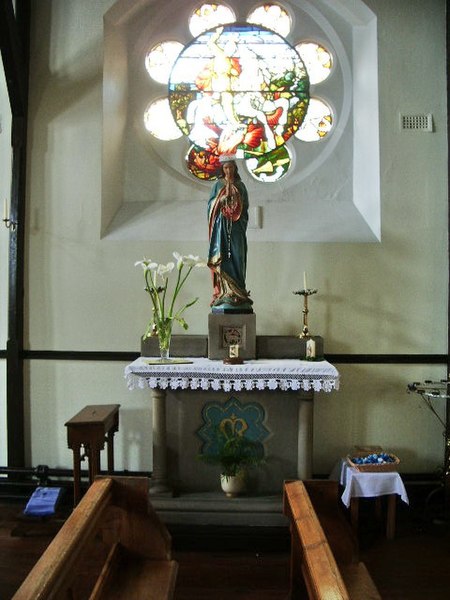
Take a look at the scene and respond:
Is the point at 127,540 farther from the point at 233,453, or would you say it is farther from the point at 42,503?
the point at 42,503

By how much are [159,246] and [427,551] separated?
10.4 feet

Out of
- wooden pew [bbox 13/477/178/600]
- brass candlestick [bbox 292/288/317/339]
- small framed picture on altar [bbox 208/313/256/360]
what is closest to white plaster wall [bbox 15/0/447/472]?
brass candlestick [bbox 292/288/317/339]

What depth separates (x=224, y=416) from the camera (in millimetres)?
4637

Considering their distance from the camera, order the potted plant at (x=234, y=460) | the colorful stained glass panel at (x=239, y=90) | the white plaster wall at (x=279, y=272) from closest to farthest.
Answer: the potted plant at (x=234, y=460), the white plaster wall at (x=279, y=272), the colorful stained glass panel at (x=239, y=90)

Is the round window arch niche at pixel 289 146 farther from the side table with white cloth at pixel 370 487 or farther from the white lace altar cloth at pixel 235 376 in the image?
the side table with white cloth at pixel 370 487

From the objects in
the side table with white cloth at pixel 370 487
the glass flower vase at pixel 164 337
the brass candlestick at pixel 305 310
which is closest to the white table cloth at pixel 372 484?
the side table with white cloth at pixel 370 487

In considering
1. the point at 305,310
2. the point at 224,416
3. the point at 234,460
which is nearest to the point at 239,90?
the point at 305,310

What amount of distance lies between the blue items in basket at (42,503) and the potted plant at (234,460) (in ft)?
4.11

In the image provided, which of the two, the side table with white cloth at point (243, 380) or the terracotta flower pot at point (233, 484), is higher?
the side table with white cloth at point (243, 380)

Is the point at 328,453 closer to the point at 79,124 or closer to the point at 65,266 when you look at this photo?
the point at 65,266

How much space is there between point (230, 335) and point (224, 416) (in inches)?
24.5

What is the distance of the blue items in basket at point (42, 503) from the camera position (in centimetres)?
464

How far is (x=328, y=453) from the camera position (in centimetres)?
521

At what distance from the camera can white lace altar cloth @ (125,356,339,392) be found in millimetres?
4344
